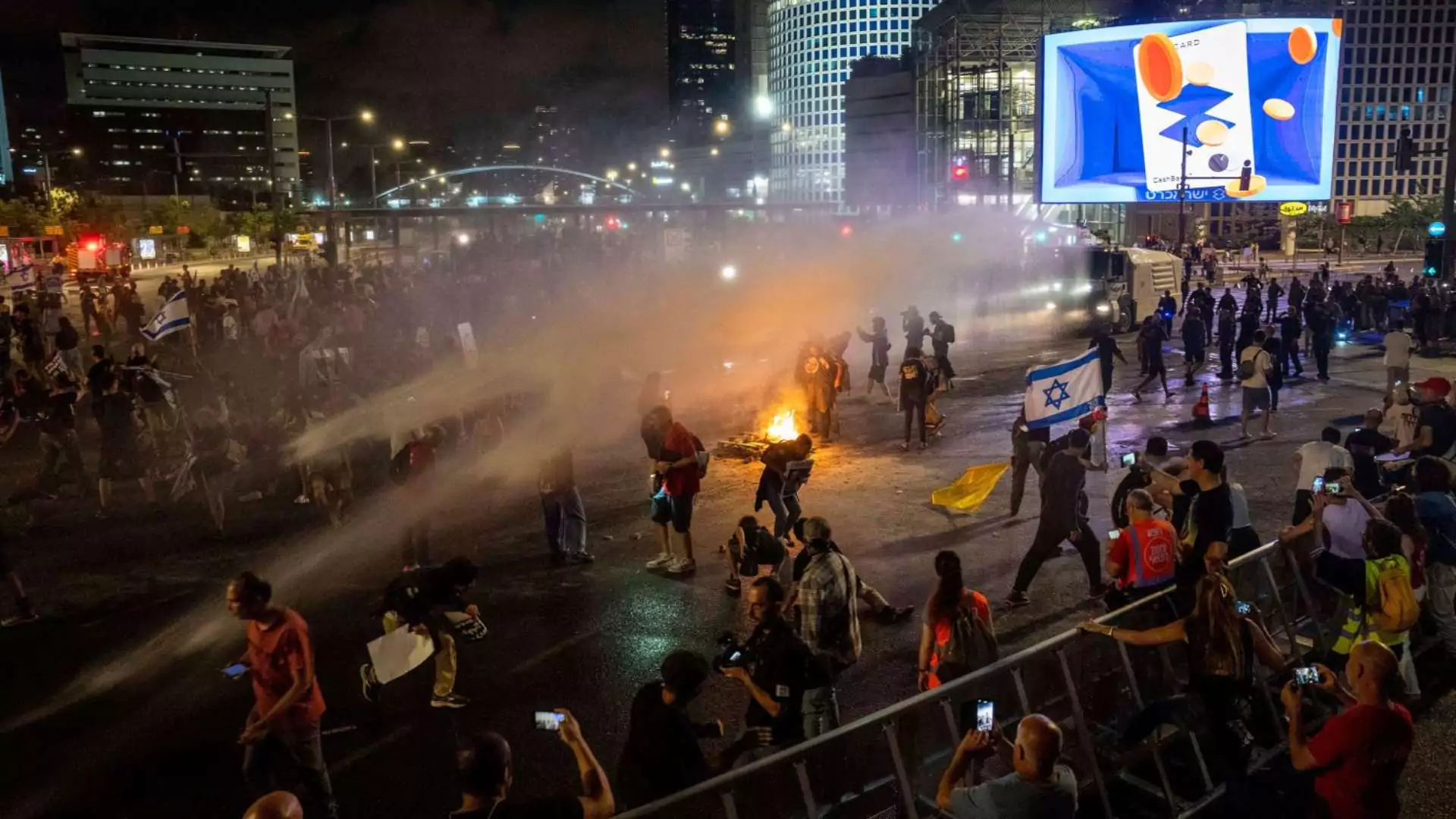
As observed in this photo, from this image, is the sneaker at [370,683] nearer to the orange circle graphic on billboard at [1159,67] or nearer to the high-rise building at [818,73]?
the orange circle graphic on billboard at [1159,67]

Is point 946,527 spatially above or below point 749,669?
below

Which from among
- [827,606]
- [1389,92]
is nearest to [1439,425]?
[827,606]

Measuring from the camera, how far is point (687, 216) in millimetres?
92062

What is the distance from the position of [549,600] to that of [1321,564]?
551cm

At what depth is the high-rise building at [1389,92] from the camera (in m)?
96.7

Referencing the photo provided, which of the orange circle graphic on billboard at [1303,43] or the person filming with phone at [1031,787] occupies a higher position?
the orange circle graphic on billboard at [1303,43]

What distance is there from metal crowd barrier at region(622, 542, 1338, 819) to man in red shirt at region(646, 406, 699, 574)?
12.8ft

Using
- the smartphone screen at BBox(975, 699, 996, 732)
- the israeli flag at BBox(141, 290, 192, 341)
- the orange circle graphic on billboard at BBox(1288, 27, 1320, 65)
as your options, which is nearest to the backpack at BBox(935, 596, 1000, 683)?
the smartphone screen at BBox(975, 699, 996, 732)

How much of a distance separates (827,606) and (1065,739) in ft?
Result: 4.56

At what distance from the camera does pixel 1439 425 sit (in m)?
9.27

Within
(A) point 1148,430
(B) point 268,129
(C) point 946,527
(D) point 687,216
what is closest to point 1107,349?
(A) point 1148,430

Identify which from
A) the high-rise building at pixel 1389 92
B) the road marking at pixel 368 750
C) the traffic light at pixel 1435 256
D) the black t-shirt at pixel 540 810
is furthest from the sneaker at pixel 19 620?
the high-rise building at pixel 1389 92

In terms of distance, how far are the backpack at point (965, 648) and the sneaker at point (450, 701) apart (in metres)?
3.04

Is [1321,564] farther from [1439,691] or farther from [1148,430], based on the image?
[1148,430]
